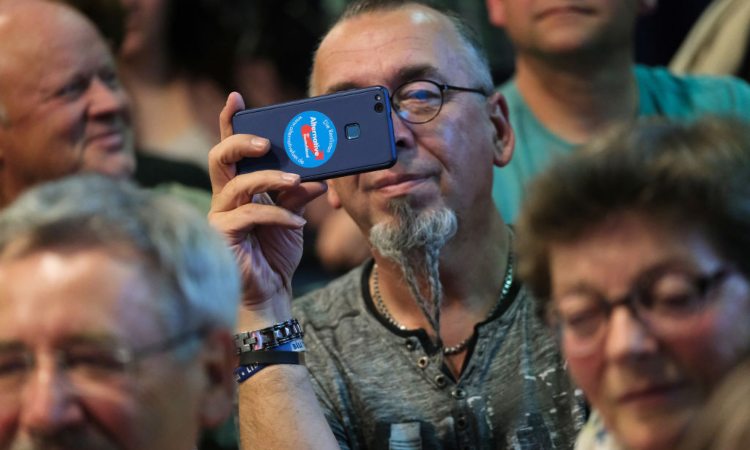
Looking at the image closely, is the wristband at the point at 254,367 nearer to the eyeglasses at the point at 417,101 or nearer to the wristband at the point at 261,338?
the wristband at the point at 261,338

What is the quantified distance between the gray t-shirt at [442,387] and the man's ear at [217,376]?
646 millimetres

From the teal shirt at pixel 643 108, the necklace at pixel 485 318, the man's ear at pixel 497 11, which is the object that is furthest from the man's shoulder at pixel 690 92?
the necklace at pixel 485 318

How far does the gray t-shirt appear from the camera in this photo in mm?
2355

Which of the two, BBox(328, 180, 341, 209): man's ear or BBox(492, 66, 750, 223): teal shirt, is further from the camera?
BBox(492, 66, 750, 223): teal shirt

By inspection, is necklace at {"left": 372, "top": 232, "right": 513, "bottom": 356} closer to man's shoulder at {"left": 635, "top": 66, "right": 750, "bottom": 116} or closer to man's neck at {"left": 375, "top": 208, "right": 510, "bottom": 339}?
man's neck at {"left": 375, "top": 208, "right": 510, "bottom": 339}

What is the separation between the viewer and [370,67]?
251 centimetres

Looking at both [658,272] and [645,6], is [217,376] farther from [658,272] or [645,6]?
[645,6]

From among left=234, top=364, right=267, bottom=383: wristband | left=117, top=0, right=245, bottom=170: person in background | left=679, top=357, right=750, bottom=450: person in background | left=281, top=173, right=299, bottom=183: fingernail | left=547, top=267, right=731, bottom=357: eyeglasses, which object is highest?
left=117, top=0, right=245, bottom=170: person in background

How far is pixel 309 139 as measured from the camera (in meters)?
2.22

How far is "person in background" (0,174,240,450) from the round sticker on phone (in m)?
0.49

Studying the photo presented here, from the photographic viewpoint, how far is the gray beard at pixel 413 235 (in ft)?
7.93

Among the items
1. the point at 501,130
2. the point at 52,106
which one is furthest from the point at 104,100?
the point at 501,130

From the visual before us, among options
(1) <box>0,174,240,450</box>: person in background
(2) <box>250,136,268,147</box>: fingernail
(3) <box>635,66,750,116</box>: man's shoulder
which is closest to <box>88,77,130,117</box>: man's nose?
(2) <box>250,136,268,147</box>: fingernail

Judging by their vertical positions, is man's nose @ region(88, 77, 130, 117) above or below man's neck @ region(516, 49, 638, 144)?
above
